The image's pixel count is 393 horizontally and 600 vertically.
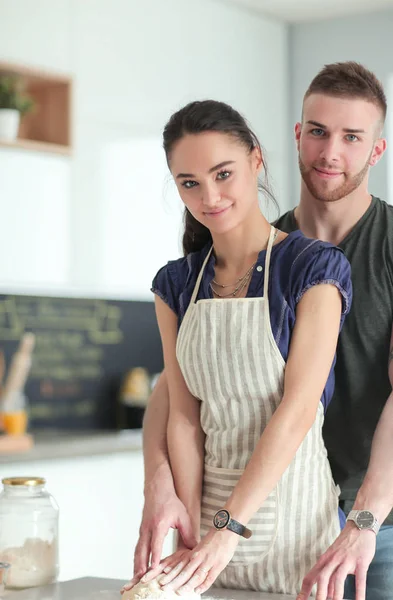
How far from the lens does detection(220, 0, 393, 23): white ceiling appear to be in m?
4.50

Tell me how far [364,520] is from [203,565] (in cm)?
27

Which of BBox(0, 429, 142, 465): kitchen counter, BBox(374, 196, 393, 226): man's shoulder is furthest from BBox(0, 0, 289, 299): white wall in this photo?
BBox(374, 196, 393, 226): man's shoulder

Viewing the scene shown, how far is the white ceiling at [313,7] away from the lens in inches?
177

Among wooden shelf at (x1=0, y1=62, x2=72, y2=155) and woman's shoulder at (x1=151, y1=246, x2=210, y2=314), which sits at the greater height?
wooden shelf at (x1=0, y1=62, x2=72, y2=155)

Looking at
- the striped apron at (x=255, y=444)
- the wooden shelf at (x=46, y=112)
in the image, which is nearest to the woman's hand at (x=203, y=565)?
the striped apron at (x=255, y=444)

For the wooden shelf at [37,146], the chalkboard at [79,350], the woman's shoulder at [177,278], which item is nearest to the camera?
the woman's shoulder at [177,278]

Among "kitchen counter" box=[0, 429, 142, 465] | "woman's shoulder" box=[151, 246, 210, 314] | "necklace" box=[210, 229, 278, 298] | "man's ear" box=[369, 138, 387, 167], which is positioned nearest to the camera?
"necklace" box=[210, 229, 278, 298]

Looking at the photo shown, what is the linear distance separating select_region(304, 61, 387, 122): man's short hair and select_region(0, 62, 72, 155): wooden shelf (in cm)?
210

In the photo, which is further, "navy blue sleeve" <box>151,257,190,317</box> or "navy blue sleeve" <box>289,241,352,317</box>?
"navy blue sleeve" <box>151,257,190,317</box>

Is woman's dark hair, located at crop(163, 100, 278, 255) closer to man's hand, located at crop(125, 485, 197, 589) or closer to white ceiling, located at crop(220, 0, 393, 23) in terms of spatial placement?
man's hand, located at crop(125, 485, 197, 589)

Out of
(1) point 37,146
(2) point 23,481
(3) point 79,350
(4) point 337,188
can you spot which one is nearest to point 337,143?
(4) point 337,188

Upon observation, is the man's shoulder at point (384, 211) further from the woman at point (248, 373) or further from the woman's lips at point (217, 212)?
the woman's lips at point (217, 212)

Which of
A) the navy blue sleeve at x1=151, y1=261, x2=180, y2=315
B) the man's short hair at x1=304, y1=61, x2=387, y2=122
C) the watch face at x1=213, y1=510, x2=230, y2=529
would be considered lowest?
the watch face at x1=213, y1=510, x2=230, y2=529

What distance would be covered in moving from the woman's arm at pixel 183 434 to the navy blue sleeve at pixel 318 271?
0.27 meters
